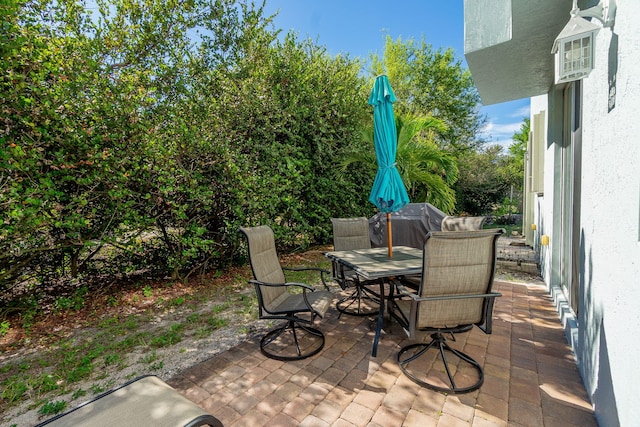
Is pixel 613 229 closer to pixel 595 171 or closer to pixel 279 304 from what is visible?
pixel 595 171

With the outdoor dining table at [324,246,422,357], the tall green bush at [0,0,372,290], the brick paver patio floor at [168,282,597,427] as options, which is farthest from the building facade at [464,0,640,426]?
the tall green bush at [0,0,372,290]

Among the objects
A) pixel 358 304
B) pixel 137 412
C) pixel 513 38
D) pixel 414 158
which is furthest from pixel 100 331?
pixel 414 158

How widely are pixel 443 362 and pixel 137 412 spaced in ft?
7.97

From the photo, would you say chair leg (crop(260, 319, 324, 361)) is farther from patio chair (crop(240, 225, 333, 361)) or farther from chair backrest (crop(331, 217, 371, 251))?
chair backrest (crop(331, 217, 371, 251))

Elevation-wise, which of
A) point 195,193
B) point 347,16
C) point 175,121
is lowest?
point 195,193

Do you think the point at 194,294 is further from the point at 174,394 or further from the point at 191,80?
the point at 191,80

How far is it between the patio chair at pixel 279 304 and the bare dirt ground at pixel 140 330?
42cm

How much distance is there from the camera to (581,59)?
2.17 metres

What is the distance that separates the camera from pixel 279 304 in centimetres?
336

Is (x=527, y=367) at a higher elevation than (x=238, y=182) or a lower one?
lower

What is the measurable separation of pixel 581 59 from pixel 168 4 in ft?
28.3

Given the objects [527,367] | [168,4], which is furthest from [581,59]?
[168,4]

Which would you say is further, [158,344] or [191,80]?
[191,80]

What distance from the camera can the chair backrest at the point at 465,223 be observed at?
13.4 ft
